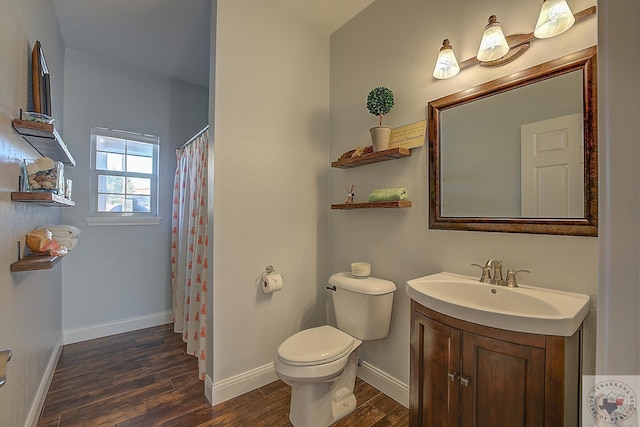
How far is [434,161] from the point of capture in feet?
5.24

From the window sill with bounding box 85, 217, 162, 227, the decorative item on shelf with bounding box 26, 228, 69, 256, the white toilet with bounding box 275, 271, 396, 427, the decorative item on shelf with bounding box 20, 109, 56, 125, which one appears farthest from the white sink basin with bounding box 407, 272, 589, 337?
the window sill with bounding box 85, 217, 162, 227

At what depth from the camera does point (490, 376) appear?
1004mm

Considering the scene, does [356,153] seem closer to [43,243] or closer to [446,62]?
[446,62]

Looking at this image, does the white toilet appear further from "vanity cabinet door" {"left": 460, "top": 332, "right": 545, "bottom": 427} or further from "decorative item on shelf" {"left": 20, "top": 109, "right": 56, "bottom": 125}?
"decorative item on shelf" {"left": 20, "top": 109, "right": 56, "bottom": 125}

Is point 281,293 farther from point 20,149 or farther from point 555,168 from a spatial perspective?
point 555,168

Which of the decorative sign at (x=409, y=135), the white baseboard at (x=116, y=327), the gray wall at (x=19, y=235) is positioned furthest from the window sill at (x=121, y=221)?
the decorative sign at (x=409, y=135)

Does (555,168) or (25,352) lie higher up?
(555,168)

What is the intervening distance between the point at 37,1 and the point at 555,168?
114 inches

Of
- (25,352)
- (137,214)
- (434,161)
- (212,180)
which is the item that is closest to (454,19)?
(434,161)

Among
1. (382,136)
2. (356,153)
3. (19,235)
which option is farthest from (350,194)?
(19,235)

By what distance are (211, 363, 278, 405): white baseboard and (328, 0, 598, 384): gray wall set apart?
74cm

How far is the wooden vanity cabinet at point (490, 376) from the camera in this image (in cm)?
90

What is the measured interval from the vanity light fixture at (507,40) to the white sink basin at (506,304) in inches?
42.9

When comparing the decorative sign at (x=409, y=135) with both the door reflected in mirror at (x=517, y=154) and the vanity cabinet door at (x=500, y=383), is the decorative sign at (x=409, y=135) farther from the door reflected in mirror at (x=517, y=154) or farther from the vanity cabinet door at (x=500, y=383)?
the vanity cabinet door at (x=500, y=383)
